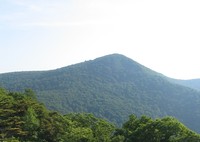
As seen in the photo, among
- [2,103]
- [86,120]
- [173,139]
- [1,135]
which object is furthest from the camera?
[86,120]

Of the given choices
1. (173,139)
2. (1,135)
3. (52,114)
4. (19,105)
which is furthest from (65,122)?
(173,139)

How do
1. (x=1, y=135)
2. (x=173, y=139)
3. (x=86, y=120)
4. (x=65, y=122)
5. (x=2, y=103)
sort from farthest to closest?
(x=86, y=120)
(x=65, y=122)
(x=2, y=103)
(x=173, y=139)
(x=1, y=135)

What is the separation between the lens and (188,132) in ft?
194

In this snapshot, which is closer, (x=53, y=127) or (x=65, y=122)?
(x=53, y=127)

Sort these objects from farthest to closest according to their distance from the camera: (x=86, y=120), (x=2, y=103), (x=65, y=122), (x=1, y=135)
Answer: (x=86, y=120)
(x=65, y=122)
(x=2, y=103)
(x=1, y=135)

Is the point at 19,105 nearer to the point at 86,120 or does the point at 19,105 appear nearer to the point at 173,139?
the point at 86,120

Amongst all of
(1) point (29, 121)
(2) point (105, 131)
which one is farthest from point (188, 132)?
(1) point (29, 121)

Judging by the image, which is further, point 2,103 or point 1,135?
point 2,103

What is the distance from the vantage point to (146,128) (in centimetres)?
6219

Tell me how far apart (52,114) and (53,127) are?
7.17 m

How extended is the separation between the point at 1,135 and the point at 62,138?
10.5 meters

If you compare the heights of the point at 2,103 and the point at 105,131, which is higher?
the point at 2,103

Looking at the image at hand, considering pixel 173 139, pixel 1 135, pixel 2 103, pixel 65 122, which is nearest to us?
pixel 1 135

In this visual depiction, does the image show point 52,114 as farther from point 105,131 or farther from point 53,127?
point 105,131
